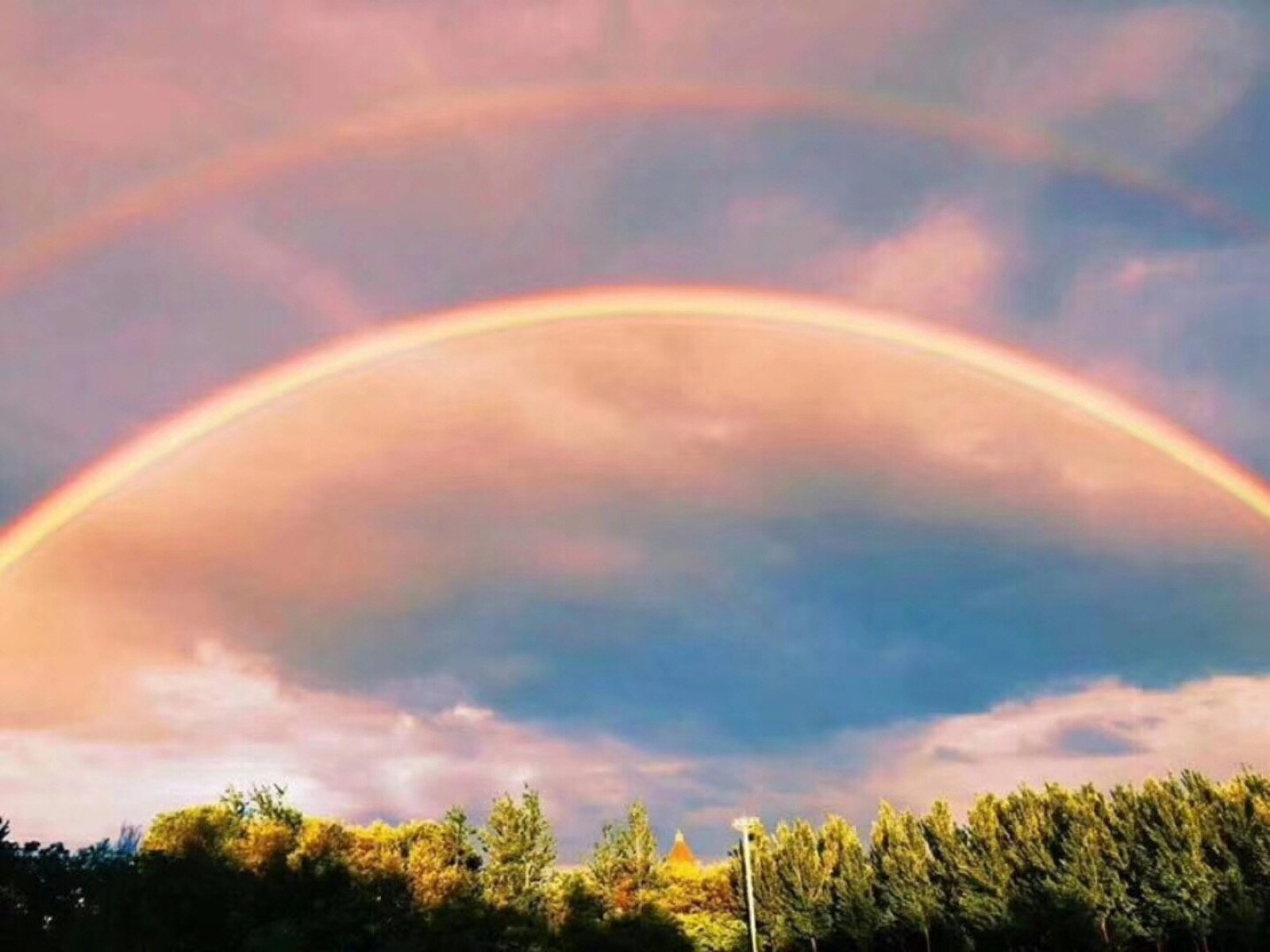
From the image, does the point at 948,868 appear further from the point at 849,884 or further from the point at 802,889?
the point at 802,889

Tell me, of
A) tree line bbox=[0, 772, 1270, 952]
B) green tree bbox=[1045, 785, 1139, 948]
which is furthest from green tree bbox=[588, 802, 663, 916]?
green tree bbox=[1045, 785, 1139, 948]

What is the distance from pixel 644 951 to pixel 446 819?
50.4 feet

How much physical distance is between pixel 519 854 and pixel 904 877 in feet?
78.3

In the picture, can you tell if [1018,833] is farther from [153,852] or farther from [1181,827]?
[153,852]

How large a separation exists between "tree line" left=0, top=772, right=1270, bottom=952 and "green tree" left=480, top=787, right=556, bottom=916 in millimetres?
111

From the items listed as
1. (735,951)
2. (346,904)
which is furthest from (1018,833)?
(346,904)

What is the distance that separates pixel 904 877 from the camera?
66.2 metres

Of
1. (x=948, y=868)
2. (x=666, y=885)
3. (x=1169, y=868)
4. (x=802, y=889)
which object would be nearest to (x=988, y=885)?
(x=948, y=868)

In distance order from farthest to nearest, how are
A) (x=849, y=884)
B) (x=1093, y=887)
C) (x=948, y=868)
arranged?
(x=849, y=884) < (x=948, y=868) < (x=1093, y=887)

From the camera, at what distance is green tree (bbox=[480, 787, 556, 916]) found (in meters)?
65.1

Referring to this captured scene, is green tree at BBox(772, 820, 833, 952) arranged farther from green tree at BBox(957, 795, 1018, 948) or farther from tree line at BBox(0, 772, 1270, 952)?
green tree at BBox(957, 795, 1018, 948)

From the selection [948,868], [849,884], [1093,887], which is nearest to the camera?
[1093,887]

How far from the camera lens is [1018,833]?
61.3 metres

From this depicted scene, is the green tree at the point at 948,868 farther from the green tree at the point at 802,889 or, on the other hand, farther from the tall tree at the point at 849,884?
the green tree at the point at 802,889
